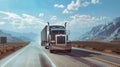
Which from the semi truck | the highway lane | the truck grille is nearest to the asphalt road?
the highway lane

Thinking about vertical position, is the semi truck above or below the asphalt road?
above

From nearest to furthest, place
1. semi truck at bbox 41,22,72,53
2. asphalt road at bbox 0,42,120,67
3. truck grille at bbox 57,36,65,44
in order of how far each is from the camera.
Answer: asphalt road at bbox 0,42,120,67
semi truck at bbox 41,22,72,53
truck grille at bbox 57,36,65,44

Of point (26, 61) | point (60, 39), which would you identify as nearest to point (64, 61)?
point (26, 61)

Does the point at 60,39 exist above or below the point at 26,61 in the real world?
above

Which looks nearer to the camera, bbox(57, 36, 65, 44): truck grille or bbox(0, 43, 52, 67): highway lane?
bbox(0, 43, 52, 67): highway lane

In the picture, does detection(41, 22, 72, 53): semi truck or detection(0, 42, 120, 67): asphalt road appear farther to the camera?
detection(41, 22, 72, 53): semi truck

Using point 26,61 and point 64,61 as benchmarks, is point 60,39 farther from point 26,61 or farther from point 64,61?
point 64,61

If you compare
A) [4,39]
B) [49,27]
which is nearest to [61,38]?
[49,27]

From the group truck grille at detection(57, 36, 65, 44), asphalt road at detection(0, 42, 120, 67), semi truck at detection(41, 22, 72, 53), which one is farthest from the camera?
truck grille at detection(57, 36, 65, 44)

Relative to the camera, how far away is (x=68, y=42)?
3656 cm

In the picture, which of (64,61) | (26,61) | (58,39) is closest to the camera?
(64,61)

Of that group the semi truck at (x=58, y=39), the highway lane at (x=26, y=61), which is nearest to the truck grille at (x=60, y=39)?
the semi truck at (x=58, y=39)

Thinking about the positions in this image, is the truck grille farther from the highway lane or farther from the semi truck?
Result: the highway lane

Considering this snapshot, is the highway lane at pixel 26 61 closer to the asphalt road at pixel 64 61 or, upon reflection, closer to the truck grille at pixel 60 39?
the asphalt road at pixel 64 61
